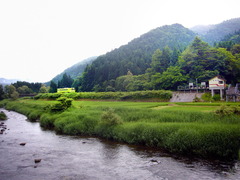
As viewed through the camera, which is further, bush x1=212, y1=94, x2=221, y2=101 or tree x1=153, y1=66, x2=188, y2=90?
tree x1=153, y1=66, x2=188, y2=90

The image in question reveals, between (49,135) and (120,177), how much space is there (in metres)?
16.1

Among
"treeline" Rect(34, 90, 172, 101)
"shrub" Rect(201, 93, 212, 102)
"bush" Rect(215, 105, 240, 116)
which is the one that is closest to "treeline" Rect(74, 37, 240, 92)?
"shrub" Rect(201, 93, 212, 102)

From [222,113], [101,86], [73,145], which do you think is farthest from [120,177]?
[101,86]

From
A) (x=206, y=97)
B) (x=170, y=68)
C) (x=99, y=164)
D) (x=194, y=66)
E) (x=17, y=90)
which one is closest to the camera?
(x=99, y=164)

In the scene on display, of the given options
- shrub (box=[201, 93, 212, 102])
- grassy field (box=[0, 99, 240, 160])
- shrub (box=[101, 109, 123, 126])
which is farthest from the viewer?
shrub (box=[201, 93, 212, 102])

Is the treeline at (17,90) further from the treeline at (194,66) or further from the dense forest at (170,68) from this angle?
the treeline at (194,66)

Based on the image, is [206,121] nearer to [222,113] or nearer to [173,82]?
[222,113]

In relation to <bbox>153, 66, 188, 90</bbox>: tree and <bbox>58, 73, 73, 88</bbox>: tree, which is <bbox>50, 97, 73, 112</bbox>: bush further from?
<bbox>58, 73, 73, 88</bbox>: tree

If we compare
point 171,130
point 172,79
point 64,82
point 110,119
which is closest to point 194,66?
point 172,79

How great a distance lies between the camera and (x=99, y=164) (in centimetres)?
1600

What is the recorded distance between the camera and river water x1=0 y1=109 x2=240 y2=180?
44.5 feet

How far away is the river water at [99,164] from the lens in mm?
13578

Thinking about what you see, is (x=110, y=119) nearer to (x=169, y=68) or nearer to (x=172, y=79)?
(x=172, y=79)

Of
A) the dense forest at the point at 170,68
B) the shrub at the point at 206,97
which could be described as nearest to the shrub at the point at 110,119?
the shrub at the point at 206,97
